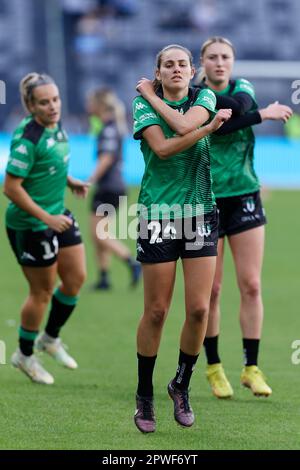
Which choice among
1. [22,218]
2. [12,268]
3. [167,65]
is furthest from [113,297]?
[167,65]

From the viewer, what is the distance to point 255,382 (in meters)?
7.11

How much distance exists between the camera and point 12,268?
14.7 metres

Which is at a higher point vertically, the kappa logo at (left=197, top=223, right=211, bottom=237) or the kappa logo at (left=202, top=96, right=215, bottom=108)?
the kappa logo at (left=202, top=96, right=215, bottom=108)

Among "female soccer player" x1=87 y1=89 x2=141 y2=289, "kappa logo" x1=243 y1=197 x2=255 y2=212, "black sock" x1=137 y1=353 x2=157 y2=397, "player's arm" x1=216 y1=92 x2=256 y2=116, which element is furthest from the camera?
"female soccer player" x1=87 y1=89 x2=141 y2=289

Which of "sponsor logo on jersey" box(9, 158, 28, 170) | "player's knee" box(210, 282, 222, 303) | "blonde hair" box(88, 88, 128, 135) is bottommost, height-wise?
"blonde hair" box(88, 88, 128, 135)

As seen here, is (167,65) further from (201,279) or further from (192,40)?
(192,40)

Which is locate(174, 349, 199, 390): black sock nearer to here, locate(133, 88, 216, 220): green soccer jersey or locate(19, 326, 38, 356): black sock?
locate(133, 88, 216, 220): green soccer jersey

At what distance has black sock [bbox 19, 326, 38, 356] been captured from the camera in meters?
7.71

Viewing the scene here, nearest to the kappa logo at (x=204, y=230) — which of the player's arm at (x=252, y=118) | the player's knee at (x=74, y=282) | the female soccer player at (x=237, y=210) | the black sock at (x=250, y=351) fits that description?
the player's arm at (x=252, y=118)

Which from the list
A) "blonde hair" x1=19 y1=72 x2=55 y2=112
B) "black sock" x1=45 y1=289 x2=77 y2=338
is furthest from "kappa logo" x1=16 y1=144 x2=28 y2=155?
"black sock" x1=45 y1=289 x2=77 y2=338

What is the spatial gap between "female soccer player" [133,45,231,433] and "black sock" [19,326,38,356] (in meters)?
1.77

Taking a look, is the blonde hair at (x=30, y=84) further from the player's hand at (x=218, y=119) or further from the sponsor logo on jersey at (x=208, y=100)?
the player's hand at (x=218, y=119)

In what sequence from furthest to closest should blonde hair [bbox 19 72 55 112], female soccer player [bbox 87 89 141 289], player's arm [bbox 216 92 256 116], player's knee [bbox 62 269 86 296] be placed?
female soccer player [bbox 87 89 141 289]
player's knee [bbox 62 269 86 296]
blonde hair [bbox 19 72 55 112]
player's arm [bbox 216 92 256 116]

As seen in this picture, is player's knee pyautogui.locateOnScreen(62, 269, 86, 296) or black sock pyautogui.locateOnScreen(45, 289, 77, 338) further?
black sock pyautogui.locateOnScreen(45, 289, 77, 338)
